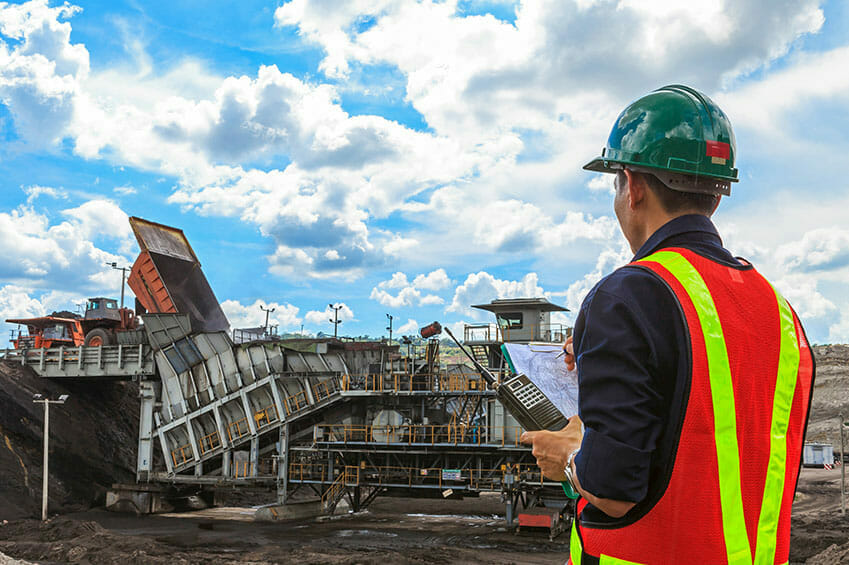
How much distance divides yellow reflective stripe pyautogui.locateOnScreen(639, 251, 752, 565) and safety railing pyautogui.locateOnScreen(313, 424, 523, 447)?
26.0 m

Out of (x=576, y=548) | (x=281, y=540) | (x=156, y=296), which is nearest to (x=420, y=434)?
(x=281, y=540)

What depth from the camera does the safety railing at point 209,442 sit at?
31688 millimetres

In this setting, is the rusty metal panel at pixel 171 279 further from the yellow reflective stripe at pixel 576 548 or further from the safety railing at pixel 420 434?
the yellow reflective stripe at pixel 576 548

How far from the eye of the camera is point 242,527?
2962 centimetres

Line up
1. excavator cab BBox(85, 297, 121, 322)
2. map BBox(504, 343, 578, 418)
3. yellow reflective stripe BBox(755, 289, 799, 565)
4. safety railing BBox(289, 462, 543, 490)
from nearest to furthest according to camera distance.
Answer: yellow reflective stripe BBox(755, 289, 799, 565) → map BBox(504, 343, 578, 418) → safety railing BBox(289, 462, 543, 490) → excavator cab BBox(85, 297, 121, 322)

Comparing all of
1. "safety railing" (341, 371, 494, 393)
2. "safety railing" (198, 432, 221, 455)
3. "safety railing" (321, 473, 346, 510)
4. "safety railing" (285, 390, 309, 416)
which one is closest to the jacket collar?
"safety railing" (341, 371, 494, 393)

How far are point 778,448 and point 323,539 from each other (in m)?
26.4

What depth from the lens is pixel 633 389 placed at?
5.38ft

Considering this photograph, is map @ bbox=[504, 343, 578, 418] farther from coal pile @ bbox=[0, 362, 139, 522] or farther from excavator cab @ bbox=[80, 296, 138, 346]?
excavator cab @ bbox=[80, 296, 138, 346]

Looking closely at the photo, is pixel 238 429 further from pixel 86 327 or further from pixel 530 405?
pixel 530 405

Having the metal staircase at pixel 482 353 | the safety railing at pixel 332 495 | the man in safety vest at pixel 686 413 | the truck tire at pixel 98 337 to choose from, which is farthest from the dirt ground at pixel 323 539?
the man in safety vest at pixel 686 413

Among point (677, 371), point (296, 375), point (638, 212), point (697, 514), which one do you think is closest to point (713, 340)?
point (677, 371)

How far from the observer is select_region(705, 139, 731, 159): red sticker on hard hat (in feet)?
6.68

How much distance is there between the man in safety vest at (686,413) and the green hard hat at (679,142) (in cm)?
22
